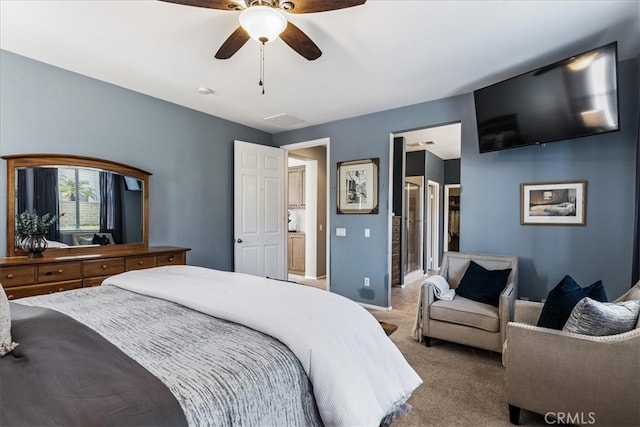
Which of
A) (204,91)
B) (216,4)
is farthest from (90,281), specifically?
(216,4)

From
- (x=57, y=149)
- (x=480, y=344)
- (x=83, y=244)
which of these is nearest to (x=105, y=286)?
(x=83, y=244)

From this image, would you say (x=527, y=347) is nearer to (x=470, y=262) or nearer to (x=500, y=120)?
(x=470, y=262)

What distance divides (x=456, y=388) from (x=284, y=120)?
3.51m

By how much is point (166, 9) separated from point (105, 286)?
1.82m

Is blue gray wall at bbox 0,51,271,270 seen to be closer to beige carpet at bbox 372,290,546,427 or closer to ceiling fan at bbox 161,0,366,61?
ceiling fan at bbox 161,0,366,61

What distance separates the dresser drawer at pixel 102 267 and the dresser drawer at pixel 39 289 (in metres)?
0.10

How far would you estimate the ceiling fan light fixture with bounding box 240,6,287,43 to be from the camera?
5.49 ft

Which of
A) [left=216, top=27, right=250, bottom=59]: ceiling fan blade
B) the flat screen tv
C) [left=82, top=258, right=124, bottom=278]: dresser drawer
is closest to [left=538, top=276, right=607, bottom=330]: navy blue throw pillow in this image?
the flat screen tv

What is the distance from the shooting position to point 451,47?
2.45m

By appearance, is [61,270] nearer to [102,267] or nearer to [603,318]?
[102,267]

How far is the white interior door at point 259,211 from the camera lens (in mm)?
4227

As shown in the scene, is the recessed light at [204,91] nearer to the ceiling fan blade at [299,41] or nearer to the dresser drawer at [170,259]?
the ceiling fan blade at [299,41]

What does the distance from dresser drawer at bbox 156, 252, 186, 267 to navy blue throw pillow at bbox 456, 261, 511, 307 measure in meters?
2.84

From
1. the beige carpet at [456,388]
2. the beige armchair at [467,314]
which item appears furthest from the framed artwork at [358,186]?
the beige carpet at [456,388]
